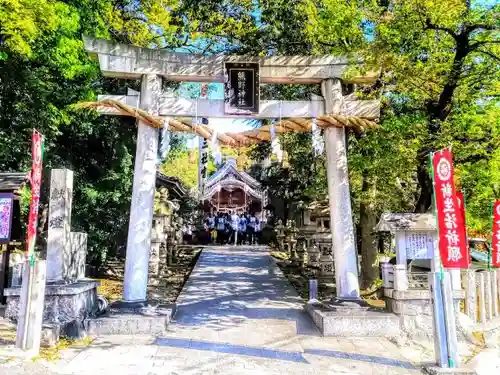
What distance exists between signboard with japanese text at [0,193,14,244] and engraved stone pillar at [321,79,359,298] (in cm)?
685

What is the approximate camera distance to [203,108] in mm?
8492

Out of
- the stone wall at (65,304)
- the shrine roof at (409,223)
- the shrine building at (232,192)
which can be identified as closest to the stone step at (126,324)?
the stone wall at (65,304)

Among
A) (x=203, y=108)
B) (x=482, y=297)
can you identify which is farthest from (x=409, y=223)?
(x=203, y=108)

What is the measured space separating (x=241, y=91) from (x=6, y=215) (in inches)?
224

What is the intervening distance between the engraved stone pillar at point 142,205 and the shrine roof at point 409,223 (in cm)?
479

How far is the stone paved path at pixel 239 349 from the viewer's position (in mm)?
5777

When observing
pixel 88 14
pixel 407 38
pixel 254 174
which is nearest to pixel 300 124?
pixel 407 38

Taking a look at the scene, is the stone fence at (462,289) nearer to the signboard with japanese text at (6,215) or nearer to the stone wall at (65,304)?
the stone wall at (65,304)

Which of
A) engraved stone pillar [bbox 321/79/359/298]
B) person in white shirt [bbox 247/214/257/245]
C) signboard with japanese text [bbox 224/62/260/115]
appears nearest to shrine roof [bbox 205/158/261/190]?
person in white shirt [bbox 247/214/257/245]

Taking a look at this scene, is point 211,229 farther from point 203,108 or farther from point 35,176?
point 35,176

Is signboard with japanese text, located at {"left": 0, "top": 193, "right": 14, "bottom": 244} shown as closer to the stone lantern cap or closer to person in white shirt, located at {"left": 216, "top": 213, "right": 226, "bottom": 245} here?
the stone lantern cap

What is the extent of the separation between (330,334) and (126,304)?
12.8 feet

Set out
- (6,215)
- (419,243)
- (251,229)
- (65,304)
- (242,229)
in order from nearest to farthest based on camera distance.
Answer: (65,304), (419,243), (6,215), (242,229), (251,229)

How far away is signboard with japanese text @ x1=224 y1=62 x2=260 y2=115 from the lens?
27.7ft
